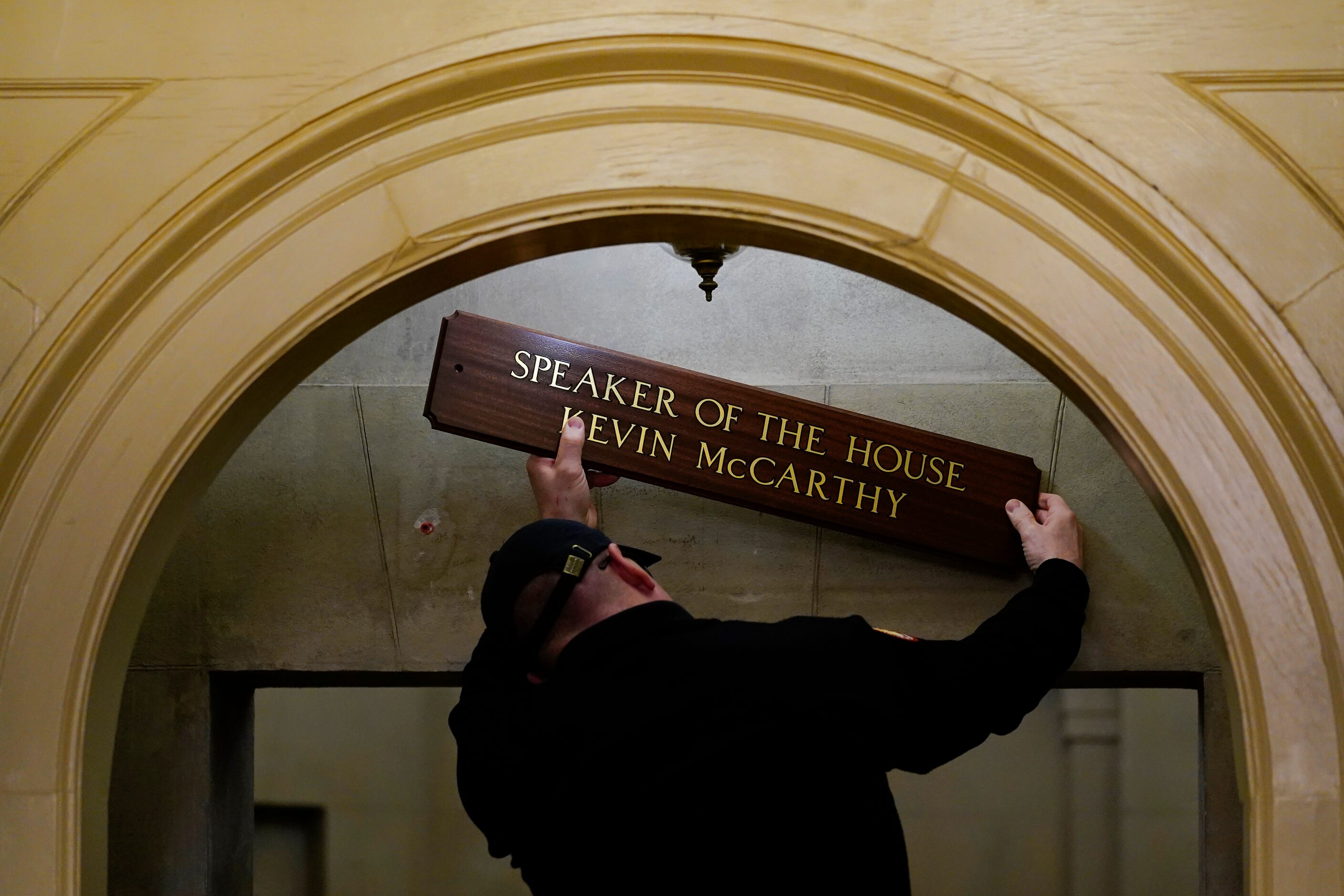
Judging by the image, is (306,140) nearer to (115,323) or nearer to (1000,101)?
(115,323)

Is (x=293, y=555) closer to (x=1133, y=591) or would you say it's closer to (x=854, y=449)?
(x=854, y=449)

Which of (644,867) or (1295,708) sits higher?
(1295,708)

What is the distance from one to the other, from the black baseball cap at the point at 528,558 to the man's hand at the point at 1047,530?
1.32 metres

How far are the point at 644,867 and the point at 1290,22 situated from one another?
155 cm

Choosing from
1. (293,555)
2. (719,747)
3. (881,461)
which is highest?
(881,461)

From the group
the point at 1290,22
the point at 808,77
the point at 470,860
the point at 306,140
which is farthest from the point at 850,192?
the point at 470,860

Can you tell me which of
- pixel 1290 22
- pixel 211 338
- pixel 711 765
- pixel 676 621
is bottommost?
pixel 711 765

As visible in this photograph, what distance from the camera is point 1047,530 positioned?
3045mm

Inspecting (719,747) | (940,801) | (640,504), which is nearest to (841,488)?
(640,504)

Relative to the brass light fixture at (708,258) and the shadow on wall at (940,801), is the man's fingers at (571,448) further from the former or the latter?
the shadow on wall at (940,801)

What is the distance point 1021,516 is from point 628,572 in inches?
52.0

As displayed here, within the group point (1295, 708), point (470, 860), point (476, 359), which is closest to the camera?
point (1295, 708)

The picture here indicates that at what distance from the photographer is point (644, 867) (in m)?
1.88

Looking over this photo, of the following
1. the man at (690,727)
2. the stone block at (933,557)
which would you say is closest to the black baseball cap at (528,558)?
the man at (690,727)
